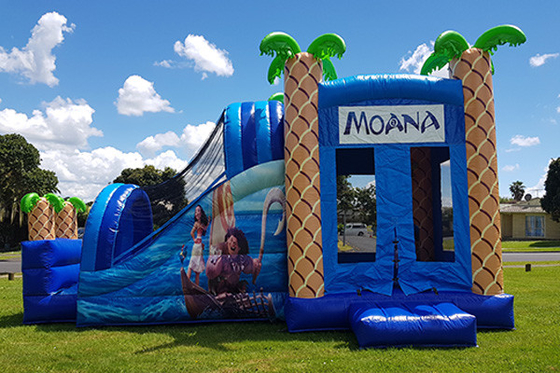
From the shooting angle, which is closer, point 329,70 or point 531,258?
point 329,70

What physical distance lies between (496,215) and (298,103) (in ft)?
9.41

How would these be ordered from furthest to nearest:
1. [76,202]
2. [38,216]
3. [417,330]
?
[76,202], [38,216], [417,330]

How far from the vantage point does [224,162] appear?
19.1 ft

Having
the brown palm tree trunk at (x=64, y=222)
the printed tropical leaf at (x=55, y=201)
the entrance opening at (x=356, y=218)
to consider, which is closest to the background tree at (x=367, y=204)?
the entrance opening at (x=356, y=218)

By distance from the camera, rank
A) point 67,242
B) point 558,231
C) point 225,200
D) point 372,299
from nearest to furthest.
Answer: point 372,299 → point 225,200 → point 67,242 → point 558,231

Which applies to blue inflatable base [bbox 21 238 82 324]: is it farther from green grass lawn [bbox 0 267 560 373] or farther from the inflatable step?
the inflatable step

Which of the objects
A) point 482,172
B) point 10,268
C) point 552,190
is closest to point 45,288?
point 482,172

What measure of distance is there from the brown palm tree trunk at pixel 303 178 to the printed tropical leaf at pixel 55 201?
5735 mm

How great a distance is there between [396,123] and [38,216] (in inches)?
279

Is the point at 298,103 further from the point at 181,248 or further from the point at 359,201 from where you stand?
the point at 181,248

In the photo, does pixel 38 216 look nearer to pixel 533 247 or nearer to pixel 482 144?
pixel 482 144

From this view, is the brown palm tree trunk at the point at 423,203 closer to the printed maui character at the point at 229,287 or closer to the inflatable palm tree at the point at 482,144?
the inflatable palm tree at the point at 482,144

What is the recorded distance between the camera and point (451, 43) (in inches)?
218

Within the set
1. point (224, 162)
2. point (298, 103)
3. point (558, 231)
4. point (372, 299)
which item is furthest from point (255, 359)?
point (558, 231)
